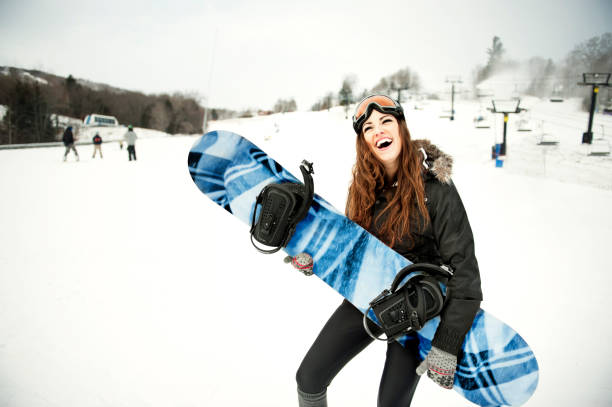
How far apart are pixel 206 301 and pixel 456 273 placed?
249 centimetres

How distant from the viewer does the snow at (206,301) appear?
200cm

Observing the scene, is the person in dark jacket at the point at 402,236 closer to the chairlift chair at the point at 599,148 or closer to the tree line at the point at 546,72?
the tree line at the point at 546,72

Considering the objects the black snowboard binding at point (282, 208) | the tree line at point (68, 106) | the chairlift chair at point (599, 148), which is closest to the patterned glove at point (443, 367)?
the black snowboard binding at point (282, 208)

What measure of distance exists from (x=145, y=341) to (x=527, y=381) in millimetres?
2470

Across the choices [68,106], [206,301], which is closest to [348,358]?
[206,301]

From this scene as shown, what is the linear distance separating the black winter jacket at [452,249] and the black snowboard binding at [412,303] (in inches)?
1.8

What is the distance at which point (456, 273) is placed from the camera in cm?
112

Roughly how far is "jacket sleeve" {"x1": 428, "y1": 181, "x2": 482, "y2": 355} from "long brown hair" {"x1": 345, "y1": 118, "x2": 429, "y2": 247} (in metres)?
0.07

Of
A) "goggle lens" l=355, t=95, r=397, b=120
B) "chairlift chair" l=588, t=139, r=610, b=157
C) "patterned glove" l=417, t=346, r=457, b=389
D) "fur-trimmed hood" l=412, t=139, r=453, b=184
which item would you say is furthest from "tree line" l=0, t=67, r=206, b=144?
"chairlift chair" l=588, t=139, r=610, b=157

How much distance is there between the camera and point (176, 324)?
2621mm

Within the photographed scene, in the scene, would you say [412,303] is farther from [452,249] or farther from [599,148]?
[599,148]

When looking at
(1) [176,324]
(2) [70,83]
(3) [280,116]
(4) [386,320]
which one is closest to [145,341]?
(1) [176,324]

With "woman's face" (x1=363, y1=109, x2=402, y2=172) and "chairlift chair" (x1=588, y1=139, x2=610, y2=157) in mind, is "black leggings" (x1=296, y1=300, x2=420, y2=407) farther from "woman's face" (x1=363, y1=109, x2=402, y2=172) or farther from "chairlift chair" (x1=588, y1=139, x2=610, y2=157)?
"chairlift chair" (x1=588, y1=139, x2=610, y2=157)

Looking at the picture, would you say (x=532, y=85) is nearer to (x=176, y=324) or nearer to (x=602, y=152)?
(x=602, y=152)
